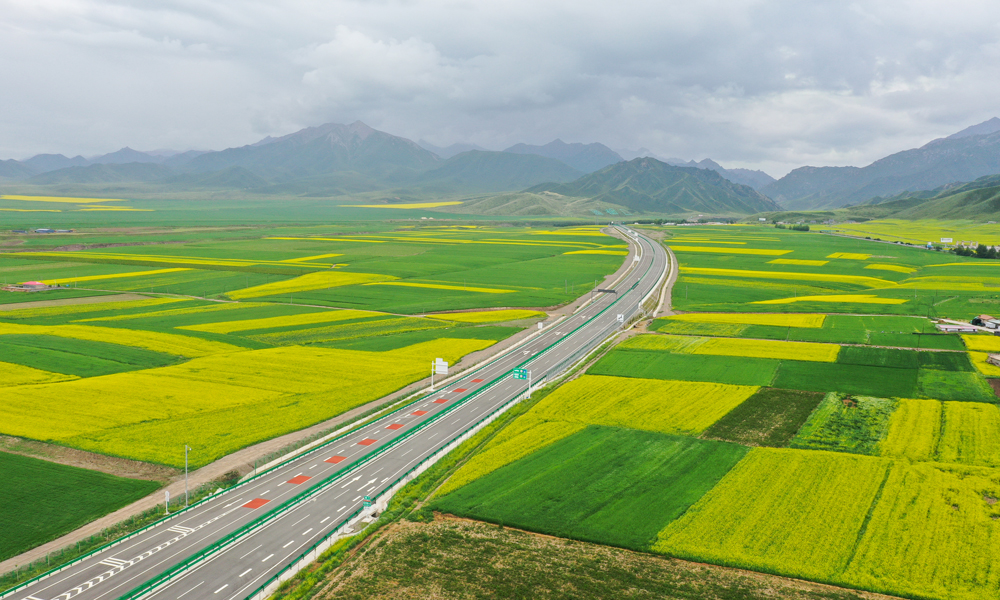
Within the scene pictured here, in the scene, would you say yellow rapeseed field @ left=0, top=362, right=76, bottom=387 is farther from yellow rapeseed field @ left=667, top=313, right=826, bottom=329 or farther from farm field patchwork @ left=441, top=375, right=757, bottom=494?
yellow rapeseed field @ left=667, top=313, right=826, bottom=329

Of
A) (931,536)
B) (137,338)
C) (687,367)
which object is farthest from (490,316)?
(931,536)

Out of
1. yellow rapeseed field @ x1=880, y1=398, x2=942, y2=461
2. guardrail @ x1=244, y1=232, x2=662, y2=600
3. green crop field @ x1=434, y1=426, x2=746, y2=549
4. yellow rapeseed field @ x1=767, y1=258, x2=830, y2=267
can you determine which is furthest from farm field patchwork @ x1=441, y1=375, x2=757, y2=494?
yellow rapeseed field @ x1=767, y1=258, x2=830, y2=267

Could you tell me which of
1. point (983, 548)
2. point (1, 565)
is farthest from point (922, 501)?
point (1, 565)

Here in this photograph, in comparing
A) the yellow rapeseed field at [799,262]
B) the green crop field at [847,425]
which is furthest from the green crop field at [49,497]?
the yellow rapeseed field at [799,262]

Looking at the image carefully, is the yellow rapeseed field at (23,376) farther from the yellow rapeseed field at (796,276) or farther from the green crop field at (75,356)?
the yellow rapeseed field at (796,276)

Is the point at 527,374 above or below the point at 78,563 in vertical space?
above

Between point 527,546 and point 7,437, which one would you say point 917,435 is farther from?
point 7,437

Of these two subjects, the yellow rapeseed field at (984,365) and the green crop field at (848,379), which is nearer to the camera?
the green crop field at (848,379)
